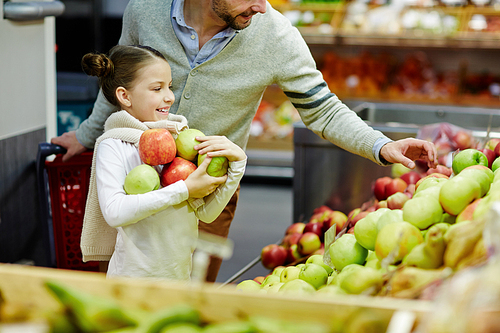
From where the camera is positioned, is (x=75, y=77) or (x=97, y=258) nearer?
(x=97, y=258)

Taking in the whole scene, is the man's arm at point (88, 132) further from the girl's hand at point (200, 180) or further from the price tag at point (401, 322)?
the price tag at point (401, 322)

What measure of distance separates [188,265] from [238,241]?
224 cm

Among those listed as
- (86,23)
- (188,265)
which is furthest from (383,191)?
(86,23)

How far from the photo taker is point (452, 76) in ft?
15.9

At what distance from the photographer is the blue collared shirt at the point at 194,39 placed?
Answer: 1.69 metres

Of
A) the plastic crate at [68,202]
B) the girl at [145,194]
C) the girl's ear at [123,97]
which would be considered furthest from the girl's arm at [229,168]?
the plastic crate at [68,202]

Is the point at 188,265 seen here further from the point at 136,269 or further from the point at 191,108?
the point at 191,108

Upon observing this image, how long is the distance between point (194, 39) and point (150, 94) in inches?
14.9

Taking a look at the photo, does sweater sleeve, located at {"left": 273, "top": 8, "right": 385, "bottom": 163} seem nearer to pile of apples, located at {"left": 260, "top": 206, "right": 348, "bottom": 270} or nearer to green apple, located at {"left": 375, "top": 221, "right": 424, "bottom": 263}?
pile of apples, located at {"left": 260, "top": 206, "right": 348, "bottom": 270}

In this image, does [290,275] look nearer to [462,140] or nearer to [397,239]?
[397,239]

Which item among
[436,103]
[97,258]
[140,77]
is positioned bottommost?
[97,258]

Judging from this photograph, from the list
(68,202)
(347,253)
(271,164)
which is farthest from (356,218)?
(271,164)

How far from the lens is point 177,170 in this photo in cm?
133

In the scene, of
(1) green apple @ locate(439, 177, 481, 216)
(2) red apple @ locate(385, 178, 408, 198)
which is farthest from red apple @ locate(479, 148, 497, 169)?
(1) green apple @ locate(439, 177, 481, 216)
